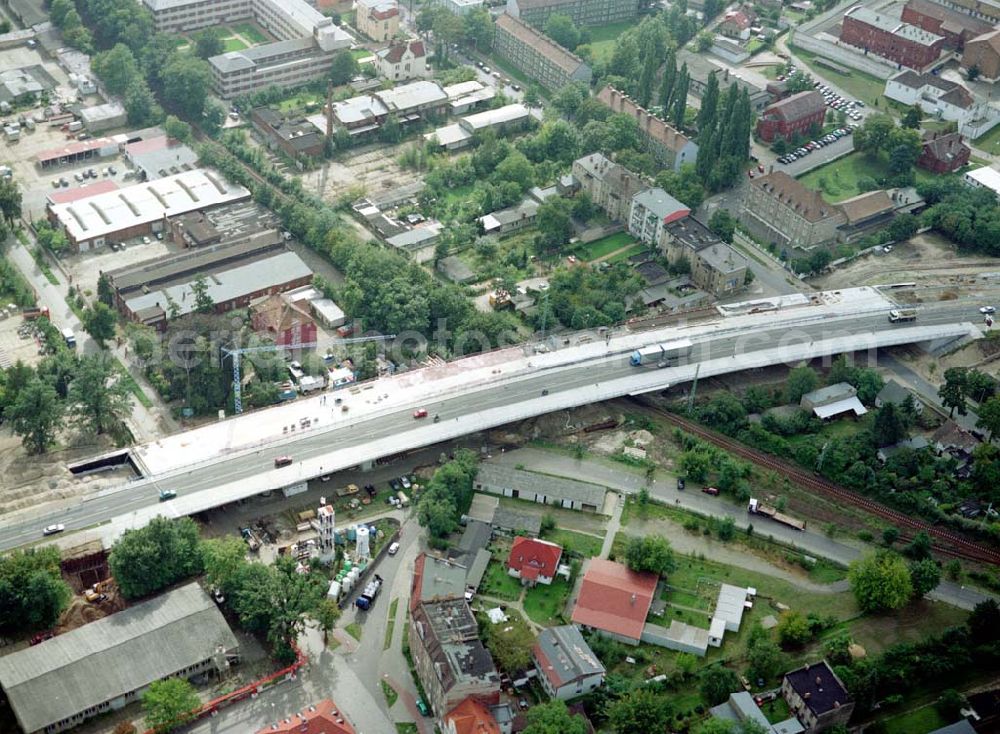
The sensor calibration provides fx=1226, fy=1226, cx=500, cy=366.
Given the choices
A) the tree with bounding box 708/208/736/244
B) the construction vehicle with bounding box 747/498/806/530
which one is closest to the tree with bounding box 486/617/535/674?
the construction vehicle with bounding box 747/498/806/530

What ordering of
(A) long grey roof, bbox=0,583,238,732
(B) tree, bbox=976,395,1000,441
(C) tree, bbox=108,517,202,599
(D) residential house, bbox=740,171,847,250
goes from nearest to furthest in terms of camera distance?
(A) long grey roof, bbox=0,583,238,732 → (C) tree, bbox=108,517,202,599 → (B) tree, bbox=976,395,1000,441 → (D) residential house, bbox=740,171,847,250

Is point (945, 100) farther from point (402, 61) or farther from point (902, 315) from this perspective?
point (402, 61)

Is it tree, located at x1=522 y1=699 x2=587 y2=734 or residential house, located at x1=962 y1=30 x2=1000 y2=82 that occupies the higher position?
residential house, located at x1=962 y1=30 x2=1000 y2=82

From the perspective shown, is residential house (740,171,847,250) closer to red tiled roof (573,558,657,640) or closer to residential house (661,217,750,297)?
residential house (661,217,750,297)

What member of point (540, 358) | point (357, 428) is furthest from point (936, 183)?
point (357, 428)

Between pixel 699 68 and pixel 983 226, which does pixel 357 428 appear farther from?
pixel 699 68

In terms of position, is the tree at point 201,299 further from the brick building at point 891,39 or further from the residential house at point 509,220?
the brick building at point 891,39

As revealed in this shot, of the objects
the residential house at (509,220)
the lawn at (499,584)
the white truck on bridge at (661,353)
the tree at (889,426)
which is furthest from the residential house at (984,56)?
the lawn at (499,584)
